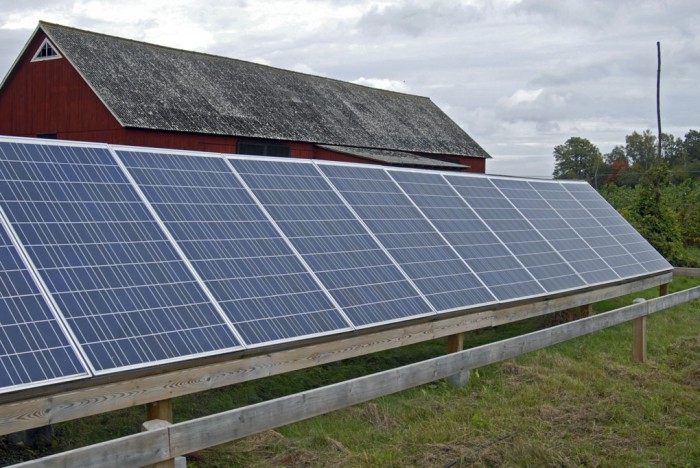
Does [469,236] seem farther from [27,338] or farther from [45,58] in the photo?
[45,58]

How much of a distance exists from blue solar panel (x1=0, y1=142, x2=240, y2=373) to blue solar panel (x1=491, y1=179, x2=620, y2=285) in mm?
8137

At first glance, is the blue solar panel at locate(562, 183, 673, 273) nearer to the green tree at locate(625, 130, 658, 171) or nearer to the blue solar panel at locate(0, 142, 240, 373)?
the blue solar panel at locate(0, 142, 240, 373)

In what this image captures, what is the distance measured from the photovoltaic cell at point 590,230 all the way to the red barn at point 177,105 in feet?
46.9

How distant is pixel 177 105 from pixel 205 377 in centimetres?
2280

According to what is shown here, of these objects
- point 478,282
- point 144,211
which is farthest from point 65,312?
point 478,282

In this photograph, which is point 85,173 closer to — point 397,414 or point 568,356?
point 397,414

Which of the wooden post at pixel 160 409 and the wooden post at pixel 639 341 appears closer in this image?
the wooden post at pixel 160 409

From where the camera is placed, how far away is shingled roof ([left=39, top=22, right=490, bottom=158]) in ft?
91.3

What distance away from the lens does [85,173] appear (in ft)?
27.2

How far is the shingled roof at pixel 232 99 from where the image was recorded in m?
27.8

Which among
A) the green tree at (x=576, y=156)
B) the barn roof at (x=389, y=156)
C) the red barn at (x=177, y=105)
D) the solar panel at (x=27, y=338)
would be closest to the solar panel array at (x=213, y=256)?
the solar panel at (x=27, y=338)

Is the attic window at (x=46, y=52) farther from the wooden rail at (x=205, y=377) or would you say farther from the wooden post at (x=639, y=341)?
the wooden post at (x=639, y=341)

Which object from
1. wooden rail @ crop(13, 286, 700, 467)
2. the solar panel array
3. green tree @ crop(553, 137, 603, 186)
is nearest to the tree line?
green tree @ crop(553, 137, 603, 186)

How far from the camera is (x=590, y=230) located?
16062 millimetres
